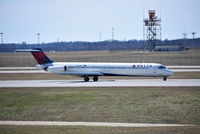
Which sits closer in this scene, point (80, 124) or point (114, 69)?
point (80, 124)

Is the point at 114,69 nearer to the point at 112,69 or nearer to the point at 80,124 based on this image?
the point at 112,69

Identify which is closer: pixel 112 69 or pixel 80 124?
pixel 80 124

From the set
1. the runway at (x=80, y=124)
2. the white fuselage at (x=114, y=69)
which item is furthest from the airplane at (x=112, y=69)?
the runway at (x=80, y=124)

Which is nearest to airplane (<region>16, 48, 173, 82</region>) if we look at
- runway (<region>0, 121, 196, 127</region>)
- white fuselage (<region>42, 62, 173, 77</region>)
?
white fuselage (<region>42, 62, 173, 77</region>)

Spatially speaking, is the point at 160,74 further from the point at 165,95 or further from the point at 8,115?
the point at 8,115

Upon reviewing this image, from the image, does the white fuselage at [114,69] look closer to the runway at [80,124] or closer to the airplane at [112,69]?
the airplane at [112,69]

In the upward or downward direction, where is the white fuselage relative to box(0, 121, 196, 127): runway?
upward

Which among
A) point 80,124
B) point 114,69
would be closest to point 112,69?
point 114,69

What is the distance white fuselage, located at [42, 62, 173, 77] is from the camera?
53188 millimetres

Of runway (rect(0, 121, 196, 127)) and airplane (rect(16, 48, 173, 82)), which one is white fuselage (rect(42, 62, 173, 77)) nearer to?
airplane (rect(16, 48, 173, 82))

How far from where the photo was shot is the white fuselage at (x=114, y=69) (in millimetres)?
53188

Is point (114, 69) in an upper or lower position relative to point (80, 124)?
upper

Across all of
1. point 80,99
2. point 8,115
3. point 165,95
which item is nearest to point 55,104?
point 80,99

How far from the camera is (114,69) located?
2122 inches
